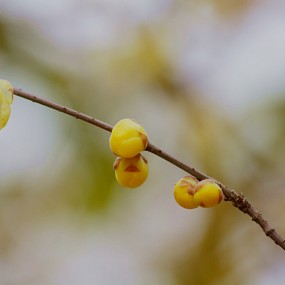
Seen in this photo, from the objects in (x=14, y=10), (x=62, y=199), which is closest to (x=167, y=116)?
(x=62, y=199)

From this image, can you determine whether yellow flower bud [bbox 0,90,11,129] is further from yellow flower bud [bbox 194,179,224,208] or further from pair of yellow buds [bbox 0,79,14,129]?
yellow flower bud [bbox 194,179,224,208]

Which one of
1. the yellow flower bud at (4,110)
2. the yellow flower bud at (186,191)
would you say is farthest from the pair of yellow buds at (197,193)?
the yellow flower bud at (4,110)

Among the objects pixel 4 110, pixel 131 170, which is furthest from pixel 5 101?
pixel 131 170

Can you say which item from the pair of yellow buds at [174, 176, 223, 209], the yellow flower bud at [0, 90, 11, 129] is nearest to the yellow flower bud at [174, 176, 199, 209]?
the pair of yellow buds at [174, 176, 223, 209]

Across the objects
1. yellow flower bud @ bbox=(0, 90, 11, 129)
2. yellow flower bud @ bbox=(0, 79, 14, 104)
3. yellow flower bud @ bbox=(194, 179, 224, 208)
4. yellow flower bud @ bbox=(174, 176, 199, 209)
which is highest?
yellow flower bud @ bbox=(194, 179, 224, 208)

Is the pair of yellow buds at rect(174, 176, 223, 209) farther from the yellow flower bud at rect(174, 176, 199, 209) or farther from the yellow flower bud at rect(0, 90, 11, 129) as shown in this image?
the yellow flower bud at rect(0, 90, 11, 129)

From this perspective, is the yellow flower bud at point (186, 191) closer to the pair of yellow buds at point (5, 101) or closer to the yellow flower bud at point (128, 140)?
the yellow flower bud at point (128, 140)

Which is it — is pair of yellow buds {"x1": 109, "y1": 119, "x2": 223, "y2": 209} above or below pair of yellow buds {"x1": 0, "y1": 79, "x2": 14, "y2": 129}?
above

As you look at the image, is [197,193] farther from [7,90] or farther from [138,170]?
[7,90]

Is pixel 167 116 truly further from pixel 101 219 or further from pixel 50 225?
pixel 50 225
